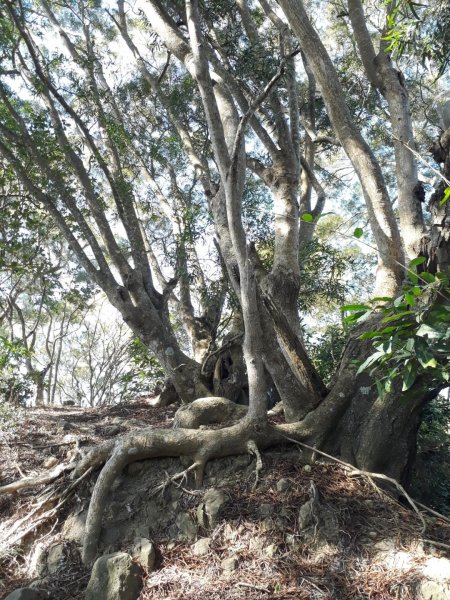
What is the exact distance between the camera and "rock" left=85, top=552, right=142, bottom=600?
354cm

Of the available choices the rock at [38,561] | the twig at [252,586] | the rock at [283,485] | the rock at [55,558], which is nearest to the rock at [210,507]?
the rock at [283,485]

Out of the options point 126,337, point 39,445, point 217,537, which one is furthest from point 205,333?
point 126,337

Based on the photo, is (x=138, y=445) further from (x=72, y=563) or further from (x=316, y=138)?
(x=316, y=138)

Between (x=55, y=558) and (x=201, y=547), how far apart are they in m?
1.27

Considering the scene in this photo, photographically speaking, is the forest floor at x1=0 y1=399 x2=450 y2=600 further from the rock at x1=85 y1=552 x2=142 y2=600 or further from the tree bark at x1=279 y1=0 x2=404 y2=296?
the tree bark at x1=279 y1=0 x2=404 y2=296

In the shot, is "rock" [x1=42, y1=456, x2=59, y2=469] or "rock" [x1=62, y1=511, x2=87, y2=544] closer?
"rock" [x1=62, y1=511, x2=87, y2=544]

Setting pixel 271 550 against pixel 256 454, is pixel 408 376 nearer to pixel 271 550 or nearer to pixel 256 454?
pixel 271 550

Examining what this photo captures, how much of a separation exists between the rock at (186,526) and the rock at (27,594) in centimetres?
108

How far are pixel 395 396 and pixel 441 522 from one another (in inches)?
41.6

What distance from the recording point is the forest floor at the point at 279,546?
341 cm

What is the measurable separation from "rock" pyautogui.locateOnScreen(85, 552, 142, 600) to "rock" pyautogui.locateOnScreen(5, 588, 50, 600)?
0.37 m

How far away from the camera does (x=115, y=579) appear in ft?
11.8

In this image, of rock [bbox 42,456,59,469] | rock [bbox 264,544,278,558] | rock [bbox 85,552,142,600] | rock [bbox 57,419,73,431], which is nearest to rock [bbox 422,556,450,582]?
rock [bbox 264,544,278,558]

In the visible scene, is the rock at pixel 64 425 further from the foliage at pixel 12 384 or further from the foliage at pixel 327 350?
the foliage at pixel 327 350
